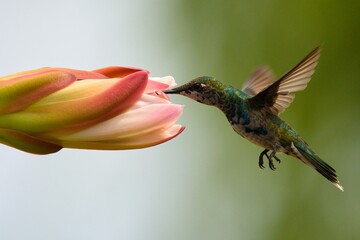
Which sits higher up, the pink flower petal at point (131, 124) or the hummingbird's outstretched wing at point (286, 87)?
the pink flower petal at point (131, 124)

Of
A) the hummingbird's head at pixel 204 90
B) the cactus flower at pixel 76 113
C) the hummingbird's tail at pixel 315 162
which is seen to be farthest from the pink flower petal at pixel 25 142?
the hummingbird's tail at pixel 315 162

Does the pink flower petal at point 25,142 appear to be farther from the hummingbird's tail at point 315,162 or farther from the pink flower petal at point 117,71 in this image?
the hummingbird's tail at point 315,162

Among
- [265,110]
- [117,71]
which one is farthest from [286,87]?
[117,71]

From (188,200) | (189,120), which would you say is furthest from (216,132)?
(188,200)

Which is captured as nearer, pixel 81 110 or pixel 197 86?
pixel 81 110

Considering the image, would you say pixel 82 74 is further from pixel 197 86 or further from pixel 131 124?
pixel 197 86

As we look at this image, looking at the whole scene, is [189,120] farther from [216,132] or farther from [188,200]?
[188,200]

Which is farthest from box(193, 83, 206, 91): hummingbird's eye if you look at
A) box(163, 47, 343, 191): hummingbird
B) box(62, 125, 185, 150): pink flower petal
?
box(62, 125, 185, 150): pink flower petal
